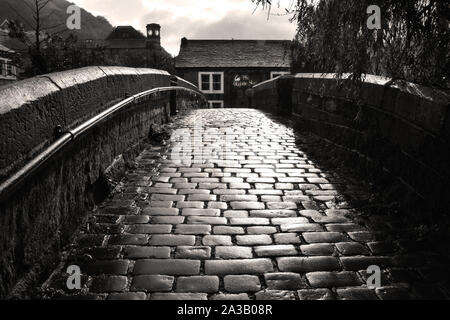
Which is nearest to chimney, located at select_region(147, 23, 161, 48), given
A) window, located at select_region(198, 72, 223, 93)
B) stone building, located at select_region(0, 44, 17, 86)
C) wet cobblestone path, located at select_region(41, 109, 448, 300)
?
window, located at select_region(198, 72, 223, 93)

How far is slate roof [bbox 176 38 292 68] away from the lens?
3216 cm

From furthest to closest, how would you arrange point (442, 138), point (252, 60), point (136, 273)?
point (252, 60) < point (442, 138) < point (136, 273)

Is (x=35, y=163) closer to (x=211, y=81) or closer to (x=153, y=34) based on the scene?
(x=211, y=81)

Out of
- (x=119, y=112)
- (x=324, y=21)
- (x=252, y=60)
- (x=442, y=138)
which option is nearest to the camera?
(x=442, y=138)

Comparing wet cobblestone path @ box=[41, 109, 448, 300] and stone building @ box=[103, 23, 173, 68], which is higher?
stone building @ box=[103, 23, 173, 68]

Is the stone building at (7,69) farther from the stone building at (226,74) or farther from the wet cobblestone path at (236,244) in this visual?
the stone building at (226,74)

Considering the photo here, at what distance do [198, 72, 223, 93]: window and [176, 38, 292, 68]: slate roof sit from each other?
79 centimetres

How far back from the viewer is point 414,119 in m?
3.42

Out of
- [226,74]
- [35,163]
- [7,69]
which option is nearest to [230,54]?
[226,74]

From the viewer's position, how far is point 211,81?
1257 inches

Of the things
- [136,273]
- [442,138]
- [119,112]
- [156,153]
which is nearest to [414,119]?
[442,138]

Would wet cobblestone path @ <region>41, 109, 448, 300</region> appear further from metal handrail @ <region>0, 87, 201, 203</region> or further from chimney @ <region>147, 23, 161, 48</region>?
chimney @ <region>147, 23, 161, 48</region>
